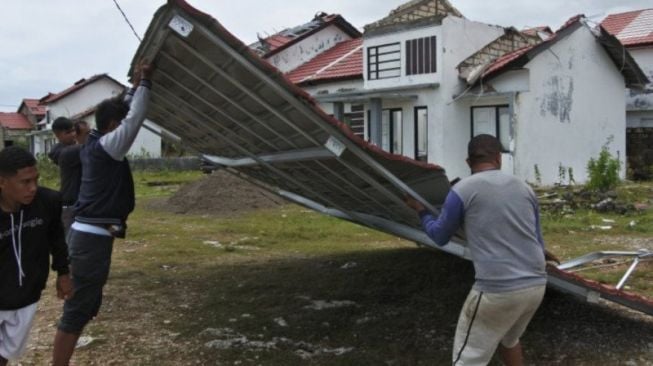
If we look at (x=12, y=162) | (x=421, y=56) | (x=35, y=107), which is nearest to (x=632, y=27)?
(x=421, y=56)

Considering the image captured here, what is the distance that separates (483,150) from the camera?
3.46 m

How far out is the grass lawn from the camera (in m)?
4.66

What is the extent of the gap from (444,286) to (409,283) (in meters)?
0.41

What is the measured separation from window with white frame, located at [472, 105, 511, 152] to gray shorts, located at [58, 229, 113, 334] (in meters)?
15.2

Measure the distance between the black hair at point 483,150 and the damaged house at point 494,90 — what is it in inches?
579

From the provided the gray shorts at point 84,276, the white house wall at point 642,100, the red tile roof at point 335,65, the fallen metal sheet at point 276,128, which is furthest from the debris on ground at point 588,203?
the gray shorts at point 84,276

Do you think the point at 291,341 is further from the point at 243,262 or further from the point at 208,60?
the point at 243,262

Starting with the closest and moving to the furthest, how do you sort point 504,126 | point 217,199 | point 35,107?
point 217,199 < point 504,126 < point 35,107

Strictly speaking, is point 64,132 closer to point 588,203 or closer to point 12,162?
point 12,162

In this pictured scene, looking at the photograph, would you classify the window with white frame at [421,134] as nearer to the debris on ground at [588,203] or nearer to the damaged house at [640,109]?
the debris on ground at [588,203]

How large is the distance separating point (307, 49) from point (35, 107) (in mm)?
32439

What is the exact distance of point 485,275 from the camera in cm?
335

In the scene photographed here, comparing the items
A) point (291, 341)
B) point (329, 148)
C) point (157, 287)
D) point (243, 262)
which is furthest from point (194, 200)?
point (329, 148)

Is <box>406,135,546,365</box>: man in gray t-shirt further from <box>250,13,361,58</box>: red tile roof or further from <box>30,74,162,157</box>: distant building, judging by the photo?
<box>30,74,162,157</box>: distant building
